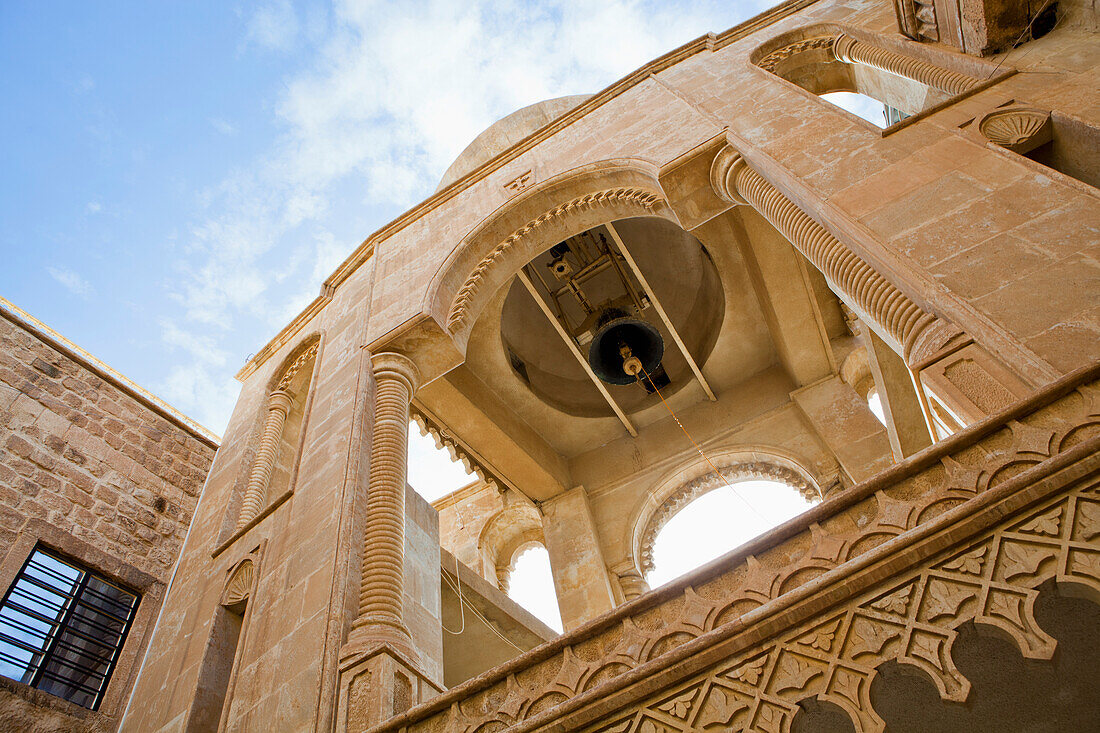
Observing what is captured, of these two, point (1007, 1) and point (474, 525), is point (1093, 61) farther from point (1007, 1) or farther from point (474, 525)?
point (474, 525)

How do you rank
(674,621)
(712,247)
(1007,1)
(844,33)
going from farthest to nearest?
(712,247) < (844,33) < (1007,1) < (674,621)

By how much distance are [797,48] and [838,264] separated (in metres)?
4.31

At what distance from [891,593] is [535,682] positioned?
1590 mm

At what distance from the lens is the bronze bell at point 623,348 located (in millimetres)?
8234

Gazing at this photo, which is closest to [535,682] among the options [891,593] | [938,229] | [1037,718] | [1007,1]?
[891,593]

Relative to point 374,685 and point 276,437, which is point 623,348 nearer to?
point 276,437

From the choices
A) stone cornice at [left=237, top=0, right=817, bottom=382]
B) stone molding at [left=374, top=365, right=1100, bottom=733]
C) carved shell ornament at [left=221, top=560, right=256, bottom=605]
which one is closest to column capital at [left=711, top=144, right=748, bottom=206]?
stone cornice at [left=237, top=0, right=817, bottom=382]

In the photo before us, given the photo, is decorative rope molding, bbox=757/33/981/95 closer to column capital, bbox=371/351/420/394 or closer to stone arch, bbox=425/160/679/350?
stone arch, bbox=425/160/679/350

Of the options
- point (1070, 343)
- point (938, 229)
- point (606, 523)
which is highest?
point (606, 523)

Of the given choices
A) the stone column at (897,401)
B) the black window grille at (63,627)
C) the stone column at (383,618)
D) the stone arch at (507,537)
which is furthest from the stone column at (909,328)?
the black window grille at (63,627)

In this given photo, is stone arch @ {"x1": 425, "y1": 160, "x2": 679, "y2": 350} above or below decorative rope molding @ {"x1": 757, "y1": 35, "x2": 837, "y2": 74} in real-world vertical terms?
below

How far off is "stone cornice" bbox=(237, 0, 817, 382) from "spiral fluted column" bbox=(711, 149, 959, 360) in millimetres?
2592

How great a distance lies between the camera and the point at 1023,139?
4.69m

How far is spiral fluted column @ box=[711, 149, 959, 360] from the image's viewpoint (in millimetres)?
3992
